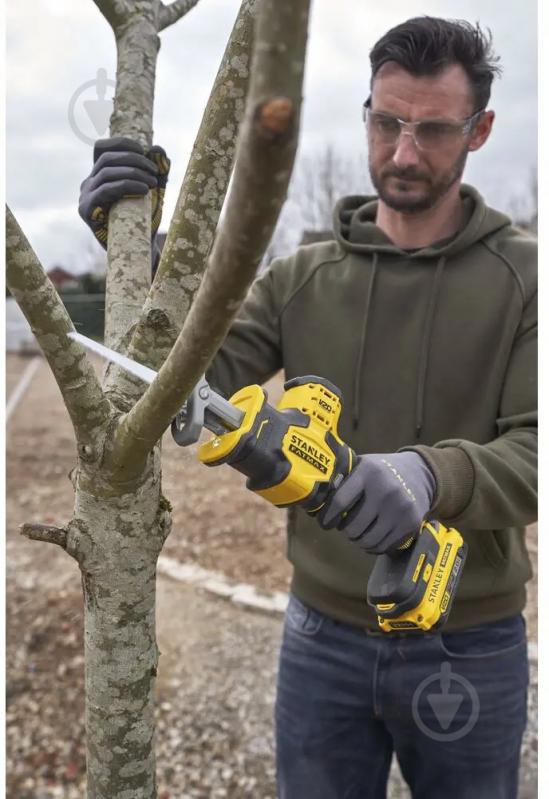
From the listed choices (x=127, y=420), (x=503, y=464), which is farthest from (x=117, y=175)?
Result: (x=503, y=464)

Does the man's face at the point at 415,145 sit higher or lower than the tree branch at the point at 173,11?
lower

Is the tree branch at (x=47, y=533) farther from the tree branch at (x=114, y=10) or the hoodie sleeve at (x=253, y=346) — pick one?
the tree branch at (x=114, y=10)

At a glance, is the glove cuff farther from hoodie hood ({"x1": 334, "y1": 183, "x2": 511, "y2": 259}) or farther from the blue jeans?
hoodie hood ({"x1": 334, "y1": 183, "x2": 511, "y2": 259})

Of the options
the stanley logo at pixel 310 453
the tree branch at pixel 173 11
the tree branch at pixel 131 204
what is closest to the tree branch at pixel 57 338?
the tree branch at pixel 131 204

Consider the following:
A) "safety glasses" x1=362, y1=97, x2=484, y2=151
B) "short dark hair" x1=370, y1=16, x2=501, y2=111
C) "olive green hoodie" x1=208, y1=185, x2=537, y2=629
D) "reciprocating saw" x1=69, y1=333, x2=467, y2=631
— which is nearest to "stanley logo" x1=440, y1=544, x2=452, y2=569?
"reciprocating saw" x1=69, y1=333, x2=467, y2=631

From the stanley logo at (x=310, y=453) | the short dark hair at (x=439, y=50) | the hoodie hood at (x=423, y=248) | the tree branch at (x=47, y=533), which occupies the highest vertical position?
the short dark hair at (x=439, y=50)

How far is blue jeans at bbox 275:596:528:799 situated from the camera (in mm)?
1880

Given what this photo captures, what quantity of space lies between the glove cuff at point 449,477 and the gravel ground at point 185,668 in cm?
197

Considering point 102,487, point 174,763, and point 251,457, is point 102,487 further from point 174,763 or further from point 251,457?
point 174,763

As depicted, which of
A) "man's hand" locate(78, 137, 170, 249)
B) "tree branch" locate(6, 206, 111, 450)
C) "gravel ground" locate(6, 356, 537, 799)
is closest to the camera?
"tree branch" locate(6, 206, 111, 450)

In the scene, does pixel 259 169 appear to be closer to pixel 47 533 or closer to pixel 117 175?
pixel 47 533

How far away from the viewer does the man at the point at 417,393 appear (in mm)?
1877

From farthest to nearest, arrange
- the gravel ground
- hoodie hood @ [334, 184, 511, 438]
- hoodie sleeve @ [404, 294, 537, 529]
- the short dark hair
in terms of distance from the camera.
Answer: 1. the gravel ground
2. hoodie hood @ [334, 184, 511, 438]
3. the short dark hair
4. hoodie sleeve @ [404, 294, 537, 529]

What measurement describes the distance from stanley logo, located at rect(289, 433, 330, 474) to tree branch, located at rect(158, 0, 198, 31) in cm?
101
